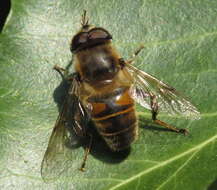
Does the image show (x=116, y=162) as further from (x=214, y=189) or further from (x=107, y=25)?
(x=107, y=25)

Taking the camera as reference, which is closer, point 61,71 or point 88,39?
point 88,39

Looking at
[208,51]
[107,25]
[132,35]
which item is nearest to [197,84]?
[208,51]

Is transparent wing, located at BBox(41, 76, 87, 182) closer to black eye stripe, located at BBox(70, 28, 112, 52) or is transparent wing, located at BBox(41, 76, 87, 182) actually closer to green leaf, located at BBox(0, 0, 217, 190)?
green leaf, located at BBox(0, 0, 217, 190)

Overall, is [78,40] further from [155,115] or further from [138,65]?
[155,115]

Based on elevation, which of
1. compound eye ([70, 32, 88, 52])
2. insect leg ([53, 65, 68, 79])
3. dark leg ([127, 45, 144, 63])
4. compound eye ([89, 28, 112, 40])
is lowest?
insect leg ([53, 65, 68, 79])

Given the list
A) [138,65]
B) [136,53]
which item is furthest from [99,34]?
[138,65]

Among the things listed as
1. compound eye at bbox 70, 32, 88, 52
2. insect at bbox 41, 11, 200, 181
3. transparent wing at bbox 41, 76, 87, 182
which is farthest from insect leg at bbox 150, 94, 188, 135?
compound eye at bbox 70, 32, 88, 52
